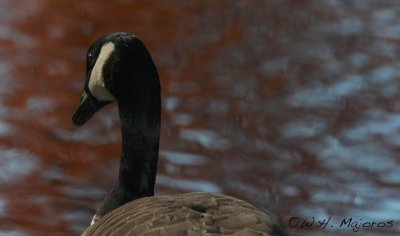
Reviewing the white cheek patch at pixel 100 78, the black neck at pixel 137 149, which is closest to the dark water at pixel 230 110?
the black neck at pixel 137 149

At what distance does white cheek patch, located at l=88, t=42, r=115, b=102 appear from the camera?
318cm

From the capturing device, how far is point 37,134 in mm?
5074

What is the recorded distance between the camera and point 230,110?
5.45 meters

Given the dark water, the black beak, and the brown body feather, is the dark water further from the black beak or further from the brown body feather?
the brown body feather

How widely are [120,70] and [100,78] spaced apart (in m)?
0.08

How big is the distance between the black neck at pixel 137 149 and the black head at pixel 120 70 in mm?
34

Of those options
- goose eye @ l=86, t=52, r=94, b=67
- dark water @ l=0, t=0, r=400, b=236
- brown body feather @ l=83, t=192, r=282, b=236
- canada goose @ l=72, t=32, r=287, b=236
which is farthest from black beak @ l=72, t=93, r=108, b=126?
dark water @ l=0, t=0, r=400, b=236

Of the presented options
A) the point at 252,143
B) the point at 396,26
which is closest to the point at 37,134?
the point at 252,143

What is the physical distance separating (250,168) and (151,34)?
195 cm

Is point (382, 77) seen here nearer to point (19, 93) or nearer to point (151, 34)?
point (151, 34)

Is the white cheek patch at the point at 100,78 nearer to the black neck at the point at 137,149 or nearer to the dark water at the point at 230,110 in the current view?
the black neck at the point at 137,149

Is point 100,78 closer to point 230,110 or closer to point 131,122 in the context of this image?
point 131,122

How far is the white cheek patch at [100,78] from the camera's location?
3.18 metres

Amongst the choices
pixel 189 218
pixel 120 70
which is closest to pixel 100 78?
pixel 120 70
